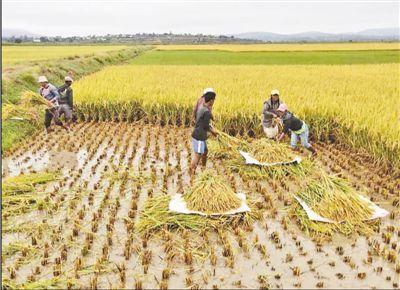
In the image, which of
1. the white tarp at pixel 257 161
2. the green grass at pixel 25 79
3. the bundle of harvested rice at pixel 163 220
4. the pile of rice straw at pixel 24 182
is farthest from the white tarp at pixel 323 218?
the green grass at pixel 25 79

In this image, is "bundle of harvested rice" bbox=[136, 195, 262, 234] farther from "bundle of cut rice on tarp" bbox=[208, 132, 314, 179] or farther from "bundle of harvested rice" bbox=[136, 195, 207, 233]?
"bundle of cut rice on tarp" bbox=[208, 132, 314, 179]

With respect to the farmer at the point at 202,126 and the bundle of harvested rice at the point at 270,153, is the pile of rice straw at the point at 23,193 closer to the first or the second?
the farmer at the point at 202,126

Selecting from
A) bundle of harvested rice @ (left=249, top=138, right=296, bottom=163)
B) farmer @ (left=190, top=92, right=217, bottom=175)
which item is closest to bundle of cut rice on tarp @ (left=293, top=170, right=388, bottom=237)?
bundle of harvested rice @ (left=249, top=138, right=296, bottom=163)

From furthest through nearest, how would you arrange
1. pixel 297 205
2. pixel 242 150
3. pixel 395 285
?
pixel 242 150 → pixel 297 205 → pixel 395 285

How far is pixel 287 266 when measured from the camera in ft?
11.9

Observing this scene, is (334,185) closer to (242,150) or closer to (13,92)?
(242,150)

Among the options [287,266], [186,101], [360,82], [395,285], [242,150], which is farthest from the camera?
[360,82]

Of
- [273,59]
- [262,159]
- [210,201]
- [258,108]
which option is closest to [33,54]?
[273,59]

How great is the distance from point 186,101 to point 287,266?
6222 millimetres

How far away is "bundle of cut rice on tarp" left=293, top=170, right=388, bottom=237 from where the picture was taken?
4.32 m

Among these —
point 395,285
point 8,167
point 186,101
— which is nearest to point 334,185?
point 395,285

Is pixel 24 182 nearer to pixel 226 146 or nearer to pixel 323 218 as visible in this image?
pixel 226 146

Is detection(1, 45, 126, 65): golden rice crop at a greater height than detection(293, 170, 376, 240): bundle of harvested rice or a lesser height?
lesser

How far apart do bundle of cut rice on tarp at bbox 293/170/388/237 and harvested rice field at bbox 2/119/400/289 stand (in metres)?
0.06
